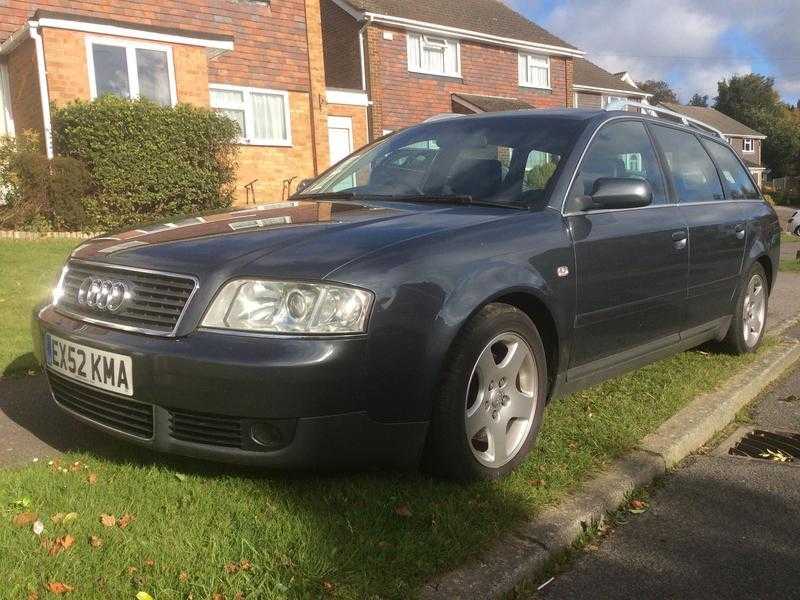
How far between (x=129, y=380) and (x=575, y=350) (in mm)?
1983

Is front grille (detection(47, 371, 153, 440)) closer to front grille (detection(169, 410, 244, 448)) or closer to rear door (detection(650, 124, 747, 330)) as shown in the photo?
front grille (detection(169, 410, 244, 448))

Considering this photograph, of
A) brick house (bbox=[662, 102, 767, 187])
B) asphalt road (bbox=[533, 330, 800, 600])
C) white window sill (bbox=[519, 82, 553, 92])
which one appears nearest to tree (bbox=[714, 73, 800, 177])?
brick house (bbox=[662, 102, 767, 187])

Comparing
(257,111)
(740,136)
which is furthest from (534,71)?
(740,136)

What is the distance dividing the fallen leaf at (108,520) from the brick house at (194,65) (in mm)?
12031

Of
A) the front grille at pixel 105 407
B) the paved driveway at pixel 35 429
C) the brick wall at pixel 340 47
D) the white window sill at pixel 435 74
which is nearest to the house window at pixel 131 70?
the brick wall at pixel 340 47

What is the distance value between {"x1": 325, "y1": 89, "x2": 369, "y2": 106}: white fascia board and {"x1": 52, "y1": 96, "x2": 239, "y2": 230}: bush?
6.52 m

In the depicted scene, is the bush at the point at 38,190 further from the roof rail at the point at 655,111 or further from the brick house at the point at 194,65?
the roof rail at the point at 655,111

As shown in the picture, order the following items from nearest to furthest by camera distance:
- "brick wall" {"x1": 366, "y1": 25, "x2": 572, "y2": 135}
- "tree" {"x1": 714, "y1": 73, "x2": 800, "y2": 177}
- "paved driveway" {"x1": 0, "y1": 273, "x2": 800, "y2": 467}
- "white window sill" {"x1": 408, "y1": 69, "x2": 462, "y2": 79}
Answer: "paved driveway" {"x1": 0, "y1": 273, "x2": 800, "y2": 467}
"brick wall" {"x1": 366, "y1": 25, "x2": 572, "y2": 135}
"white window sill" {"x1": 408, "y1": 69, "x2": 462, "y2": 79}
"tree" {"x1": 714, "y1": 73, "x2": 800, "y2": 177}

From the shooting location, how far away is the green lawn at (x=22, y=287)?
494 cm

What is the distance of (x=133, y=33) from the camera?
1364 centimetres

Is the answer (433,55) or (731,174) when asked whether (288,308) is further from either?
(433,55)

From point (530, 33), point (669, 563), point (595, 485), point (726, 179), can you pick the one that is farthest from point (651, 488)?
point (530, 33)

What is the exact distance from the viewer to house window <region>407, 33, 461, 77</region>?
72.5 feet

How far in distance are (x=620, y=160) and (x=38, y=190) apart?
377 inches
